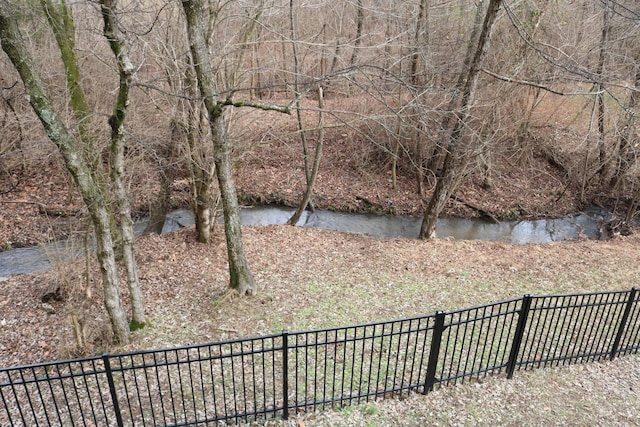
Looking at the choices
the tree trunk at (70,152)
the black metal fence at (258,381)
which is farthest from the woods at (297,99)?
the black metal fence at (258,381)

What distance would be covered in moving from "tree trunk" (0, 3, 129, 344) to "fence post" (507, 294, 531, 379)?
5579 millimetres

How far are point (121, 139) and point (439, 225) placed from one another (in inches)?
462

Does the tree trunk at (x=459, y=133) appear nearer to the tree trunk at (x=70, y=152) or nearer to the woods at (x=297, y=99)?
the woods at (x=297, y=99)

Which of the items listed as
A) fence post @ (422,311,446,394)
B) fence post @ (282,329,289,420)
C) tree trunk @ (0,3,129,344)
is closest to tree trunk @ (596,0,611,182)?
fence post @ (422,311,446,394)

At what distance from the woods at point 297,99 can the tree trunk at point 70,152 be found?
0.06ft

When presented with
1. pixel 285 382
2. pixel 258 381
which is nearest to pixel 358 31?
pixel 258 381

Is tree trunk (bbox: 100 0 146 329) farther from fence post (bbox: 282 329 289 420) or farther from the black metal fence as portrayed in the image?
fence post (bbox: 282 329 289 420)

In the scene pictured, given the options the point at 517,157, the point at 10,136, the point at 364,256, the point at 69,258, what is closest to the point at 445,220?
the point at 517,157

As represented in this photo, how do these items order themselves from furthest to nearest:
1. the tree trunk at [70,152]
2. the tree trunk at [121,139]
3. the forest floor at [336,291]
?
the forest floor at [336,291] < the tree trunk at [121,139] < the tree trunk at [70,152]

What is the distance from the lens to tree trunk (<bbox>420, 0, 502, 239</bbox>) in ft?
30.8

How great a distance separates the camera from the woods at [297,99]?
655cm

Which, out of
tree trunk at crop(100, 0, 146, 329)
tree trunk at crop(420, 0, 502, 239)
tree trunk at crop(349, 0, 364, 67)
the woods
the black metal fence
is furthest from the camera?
tree trunk at crop(349, 0, 364, 67)

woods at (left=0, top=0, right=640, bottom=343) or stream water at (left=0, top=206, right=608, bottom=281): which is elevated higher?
woods at (left=0, top=0, right=640, bottom=343)

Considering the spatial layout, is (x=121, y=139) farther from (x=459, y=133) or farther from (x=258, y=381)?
(x=459, y=133)
